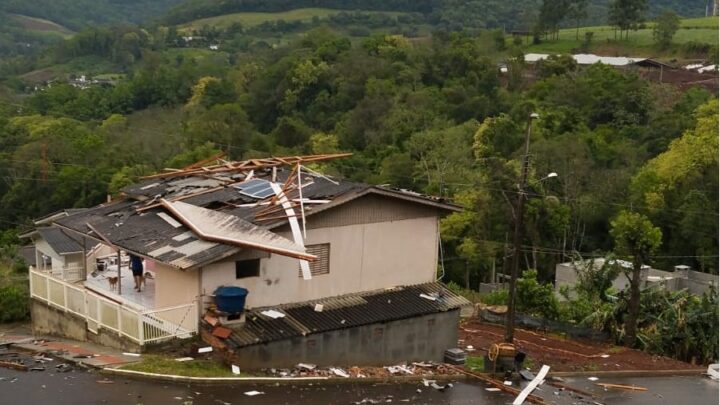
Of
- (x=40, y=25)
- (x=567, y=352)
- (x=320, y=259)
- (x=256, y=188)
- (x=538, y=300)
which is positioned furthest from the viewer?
(x=40, y=25)

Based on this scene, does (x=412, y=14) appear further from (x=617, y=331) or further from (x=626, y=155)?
(x=617, y=331)

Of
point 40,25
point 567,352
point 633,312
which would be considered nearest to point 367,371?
point 567,352

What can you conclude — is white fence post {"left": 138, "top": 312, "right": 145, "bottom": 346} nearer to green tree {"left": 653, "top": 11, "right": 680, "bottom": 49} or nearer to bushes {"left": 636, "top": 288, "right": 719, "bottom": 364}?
bushes {"left": 636, "top": 288, "right": 719, "bottom": 364}

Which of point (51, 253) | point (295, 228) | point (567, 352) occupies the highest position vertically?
point (295, 228)

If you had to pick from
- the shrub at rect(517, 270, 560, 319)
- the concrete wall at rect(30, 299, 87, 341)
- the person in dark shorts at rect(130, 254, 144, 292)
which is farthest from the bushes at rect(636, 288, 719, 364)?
the concrete wall at rect(30, 299, 87, 341)

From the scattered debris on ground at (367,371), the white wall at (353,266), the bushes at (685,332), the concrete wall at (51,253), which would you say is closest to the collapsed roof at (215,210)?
the white wall at (353,266)

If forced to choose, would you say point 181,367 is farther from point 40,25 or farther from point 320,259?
point 40,25

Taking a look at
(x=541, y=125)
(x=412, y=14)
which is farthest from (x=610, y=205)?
(x=412, y=14)
